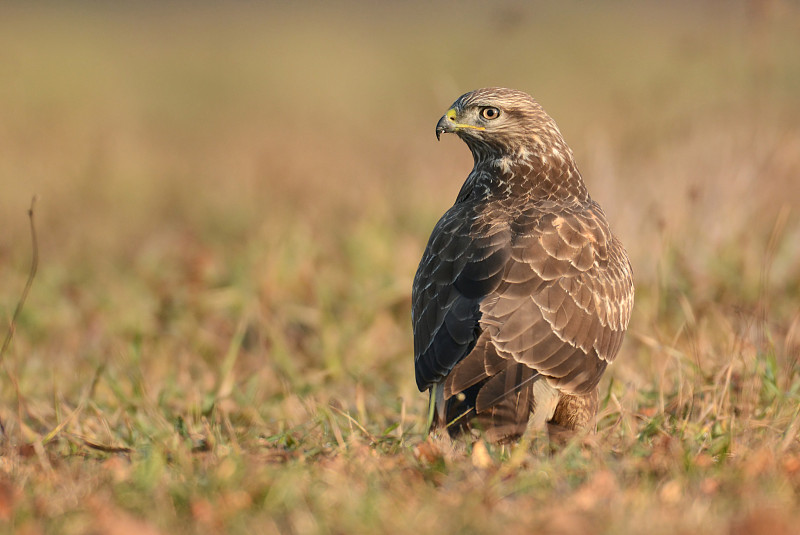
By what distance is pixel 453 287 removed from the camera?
15.4ft

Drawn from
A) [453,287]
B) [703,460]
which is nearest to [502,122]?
[453,287]

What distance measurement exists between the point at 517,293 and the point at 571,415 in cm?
63

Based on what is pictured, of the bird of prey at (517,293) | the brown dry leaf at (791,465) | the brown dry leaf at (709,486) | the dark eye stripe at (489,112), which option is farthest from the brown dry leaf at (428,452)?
the dark eye stripe at (489,112)

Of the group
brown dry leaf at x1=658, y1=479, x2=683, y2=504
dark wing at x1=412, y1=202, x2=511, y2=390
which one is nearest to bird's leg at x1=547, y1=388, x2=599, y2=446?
dark wing at x1=412, y1=202, x2=511, y2=390

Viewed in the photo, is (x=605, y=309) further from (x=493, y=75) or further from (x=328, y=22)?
(x=328, y=22)

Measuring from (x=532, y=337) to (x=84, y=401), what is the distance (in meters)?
2.37

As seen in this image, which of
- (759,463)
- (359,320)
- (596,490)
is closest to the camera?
(596,490)

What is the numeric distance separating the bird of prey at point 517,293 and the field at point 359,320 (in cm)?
22

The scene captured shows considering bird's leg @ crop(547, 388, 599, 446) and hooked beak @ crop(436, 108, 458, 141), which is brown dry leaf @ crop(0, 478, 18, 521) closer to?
bird's leg @ crop(547, 388, 599, 446)

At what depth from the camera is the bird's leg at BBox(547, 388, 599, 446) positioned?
4586 mm

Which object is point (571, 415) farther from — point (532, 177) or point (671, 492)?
point (532, 177)

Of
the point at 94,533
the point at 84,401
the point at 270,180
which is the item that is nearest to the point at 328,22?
the point at 270,180

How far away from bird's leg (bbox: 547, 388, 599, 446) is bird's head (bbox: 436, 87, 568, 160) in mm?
1382

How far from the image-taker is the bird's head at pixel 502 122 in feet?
17.4
